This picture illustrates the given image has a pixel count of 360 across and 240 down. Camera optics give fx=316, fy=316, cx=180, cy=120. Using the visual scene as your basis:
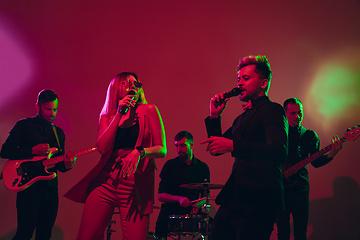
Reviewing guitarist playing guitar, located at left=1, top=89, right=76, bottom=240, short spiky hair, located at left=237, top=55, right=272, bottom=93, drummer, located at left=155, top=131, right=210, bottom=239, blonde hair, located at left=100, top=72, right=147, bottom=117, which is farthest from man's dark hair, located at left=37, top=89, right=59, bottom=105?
short spiky hair, located at left=237, top=55, right=272, bottom=93

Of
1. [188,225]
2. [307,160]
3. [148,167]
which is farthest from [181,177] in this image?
[148,167]

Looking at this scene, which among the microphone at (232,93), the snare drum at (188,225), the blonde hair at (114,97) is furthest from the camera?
the snare drum at (188,225)

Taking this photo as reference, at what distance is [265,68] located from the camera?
2.00 meters

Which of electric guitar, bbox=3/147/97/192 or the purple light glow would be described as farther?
the purple light glow

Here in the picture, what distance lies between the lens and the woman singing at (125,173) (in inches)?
80.0

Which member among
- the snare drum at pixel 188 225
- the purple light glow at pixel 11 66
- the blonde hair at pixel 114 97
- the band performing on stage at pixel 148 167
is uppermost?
the purple light glow at pixel 11 66

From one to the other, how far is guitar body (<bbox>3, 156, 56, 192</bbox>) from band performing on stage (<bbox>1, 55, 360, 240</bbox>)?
0.04 feet

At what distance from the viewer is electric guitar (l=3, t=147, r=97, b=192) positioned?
11.1ft

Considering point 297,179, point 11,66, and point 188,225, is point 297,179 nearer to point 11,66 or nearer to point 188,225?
point 188,225

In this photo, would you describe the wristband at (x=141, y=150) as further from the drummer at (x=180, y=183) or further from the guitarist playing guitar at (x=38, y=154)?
the drummer at (x=180, y=183)

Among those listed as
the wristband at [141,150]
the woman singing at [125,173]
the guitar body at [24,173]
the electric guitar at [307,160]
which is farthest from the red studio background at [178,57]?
the wristband at [141,150]

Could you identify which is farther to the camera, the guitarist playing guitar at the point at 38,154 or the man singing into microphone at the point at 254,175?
the guitarist playing guitar at the point at 38,154

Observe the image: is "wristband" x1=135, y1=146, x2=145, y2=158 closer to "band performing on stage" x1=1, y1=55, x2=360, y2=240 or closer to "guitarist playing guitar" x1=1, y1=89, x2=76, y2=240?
"band performing on stage" x1=1, y1=55, x2=360, y2=240

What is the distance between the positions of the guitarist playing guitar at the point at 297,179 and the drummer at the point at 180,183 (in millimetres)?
1000
